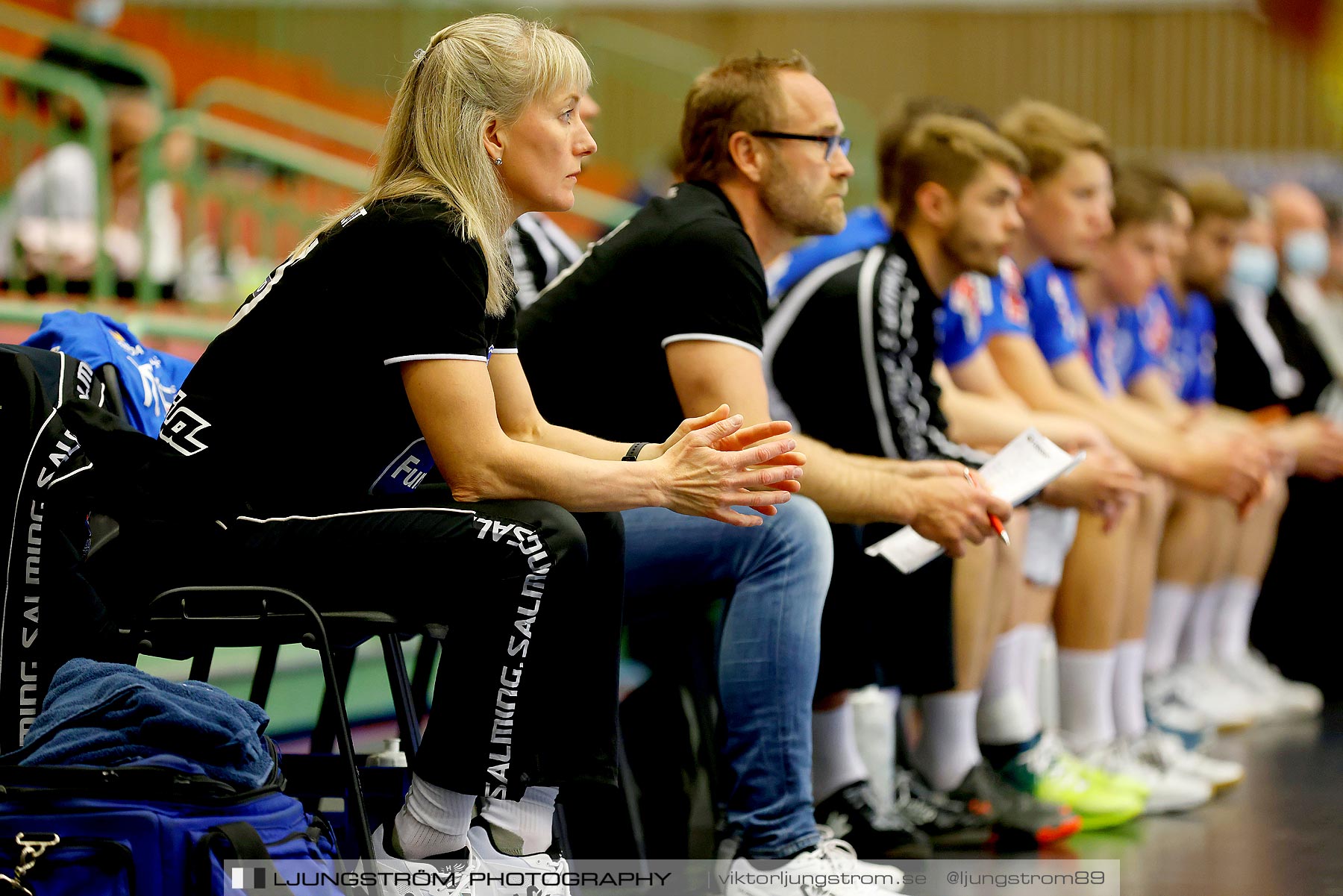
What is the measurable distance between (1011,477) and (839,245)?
865 millimetres

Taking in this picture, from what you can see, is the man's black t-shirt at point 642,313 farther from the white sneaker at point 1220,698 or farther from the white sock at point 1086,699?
the white sneaker at point 1220,698

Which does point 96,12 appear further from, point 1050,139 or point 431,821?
point 431,821

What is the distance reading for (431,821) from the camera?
72.7 inches

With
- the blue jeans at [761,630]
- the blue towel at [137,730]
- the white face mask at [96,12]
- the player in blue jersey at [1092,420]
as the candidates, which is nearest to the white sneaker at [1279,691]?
the player in blue jersey at [1092,420]

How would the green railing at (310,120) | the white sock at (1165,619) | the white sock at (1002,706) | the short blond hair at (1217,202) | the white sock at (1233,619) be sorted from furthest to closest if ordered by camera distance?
the green railing at (310,120), the short blond hair at (1217,202), the white sock at (1233,619), the white sock at (1165,619), the white sock at (1002,706)

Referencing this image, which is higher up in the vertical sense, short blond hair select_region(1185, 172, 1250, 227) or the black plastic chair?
short blond hair select_region(1185, 172, 1250, 227)

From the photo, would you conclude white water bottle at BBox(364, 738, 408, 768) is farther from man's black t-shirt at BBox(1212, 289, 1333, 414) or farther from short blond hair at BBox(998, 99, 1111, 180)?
man's black t-shirt at BBox(1212, 289, 1333, 414)

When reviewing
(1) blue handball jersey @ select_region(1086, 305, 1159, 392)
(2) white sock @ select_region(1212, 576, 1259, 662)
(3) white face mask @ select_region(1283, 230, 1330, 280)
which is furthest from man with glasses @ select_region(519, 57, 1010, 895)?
Result: (3) white face mask @ select_region(1283, 230, 1330, 280)

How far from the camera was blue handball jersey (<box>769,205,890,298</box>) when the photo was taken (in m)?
3.14

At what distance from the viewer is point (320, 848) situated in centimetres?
178

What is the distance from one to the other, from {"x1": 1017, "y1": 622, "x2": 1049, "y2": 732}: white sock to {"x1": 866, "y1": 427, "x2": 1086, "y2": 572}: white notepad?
0.67 m

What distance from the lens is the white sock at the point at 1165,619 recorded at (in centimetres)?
432

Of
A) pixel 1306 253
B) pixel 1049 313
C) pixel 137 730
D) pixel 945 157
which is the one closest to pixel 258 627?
pixel 137 730

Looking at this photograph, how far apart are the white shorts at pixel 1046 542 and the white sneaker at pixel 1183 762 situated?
428 mm
